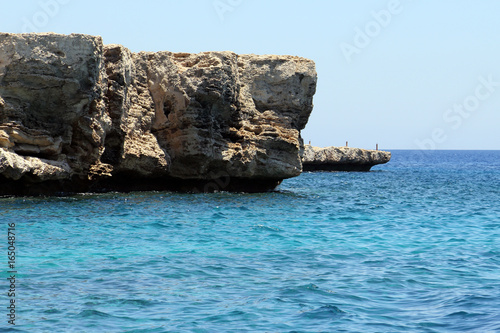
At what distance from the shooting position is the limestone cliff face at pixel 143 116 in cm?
2470

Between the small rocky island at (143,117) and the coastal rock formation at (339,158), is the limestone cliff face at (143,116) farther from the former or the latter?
the coastal rock formation at (339,158)

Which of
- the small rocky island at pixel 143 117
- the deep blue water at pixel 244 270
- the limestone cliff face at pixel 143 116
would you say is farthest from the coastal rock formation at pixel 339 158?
the deep blue water at pixel 244 270

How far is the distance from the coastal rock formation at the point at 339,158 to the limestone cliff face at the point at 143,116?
38501 millimetres

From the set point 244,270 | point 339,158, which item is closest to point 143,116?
point 244,270

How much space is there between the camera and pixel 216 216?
23.1m

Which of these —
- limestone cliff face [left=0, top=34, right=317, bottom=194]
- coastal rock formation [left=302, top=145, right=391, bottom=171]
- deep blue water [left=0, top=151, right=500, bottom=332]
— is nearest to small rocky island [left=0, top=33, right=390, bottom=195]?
limestone cliff face [left=0, top=34, right=317, bottom=194]

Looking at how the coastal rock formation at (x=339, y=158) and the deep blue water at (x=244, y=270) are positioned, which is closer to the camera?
the deep blue water at (x=244, y=270)

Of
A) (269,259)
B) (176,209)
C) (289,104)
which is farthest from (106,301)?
(289,104)

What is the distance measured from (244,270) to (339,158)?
6386 cm

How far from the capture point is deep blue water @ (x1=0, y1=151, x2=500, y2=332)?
10.1m

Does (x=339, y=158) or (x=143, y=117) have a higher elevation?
(x=143, y=117)

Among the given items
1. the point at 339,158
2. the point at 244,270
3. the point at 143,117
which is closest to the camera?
the point at 244,270

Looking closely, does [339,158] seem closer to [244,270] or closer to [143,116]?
[143,116]

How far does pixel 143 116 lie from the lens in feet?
100
